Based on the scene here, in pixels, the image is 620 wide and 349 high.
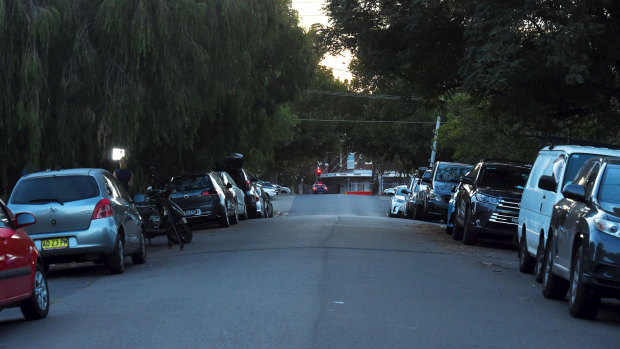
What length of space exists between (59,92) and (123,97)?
4.13 feet

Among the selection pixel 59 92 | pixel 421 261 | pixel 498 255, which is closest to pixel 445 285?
pixel 421 261

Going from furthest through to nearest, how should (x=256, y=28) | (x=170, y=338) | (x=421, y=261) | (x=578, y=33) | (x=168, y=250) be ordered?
(x=256, y=28), (x=168, y=250), (x=578, y=33), (x=421, y=261), (x=170, y=338)

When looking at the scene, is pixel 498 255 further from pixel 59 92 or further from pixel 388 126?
pixel 388 126

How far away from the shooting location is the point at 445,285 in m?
13.2

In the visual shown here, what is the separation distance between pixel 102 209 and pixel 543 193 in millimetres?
6771

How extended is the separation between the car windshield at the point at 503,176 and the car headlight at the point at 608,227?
11.1 metres

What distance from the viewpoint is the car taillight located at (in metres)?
15.0

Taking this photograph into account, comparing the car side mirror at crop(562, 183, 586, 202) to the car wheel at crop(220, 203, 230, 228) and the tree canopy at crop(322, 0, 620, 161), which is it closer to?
the tree canopy at crop(322, 0, 620, 161)

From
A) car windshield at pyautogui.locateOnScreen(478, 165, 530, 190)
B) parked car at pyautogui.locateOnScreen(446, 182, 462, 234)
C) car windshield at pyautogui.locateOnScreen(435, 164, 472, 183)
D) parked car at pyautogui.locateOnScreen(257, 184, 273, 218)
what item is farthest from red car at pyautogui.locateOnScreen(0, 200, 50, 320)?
parked car at pyautogui.locateOnScreen(257, 184, 273, 218)

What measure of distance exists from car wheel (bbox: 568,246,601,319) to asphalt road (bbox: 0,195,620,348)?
0.14m

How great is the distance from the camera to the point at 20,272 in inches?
391

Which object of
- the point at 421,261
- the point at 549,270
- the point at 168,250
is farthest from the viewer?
the point at 168,250

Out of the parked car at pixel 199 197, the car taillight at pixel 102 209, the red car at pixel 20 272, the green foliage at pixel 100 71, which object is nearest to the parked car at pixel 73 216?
the car taillight at pixel 102 209

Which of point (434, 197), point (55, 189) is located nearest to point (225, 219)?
point (434, 197)
